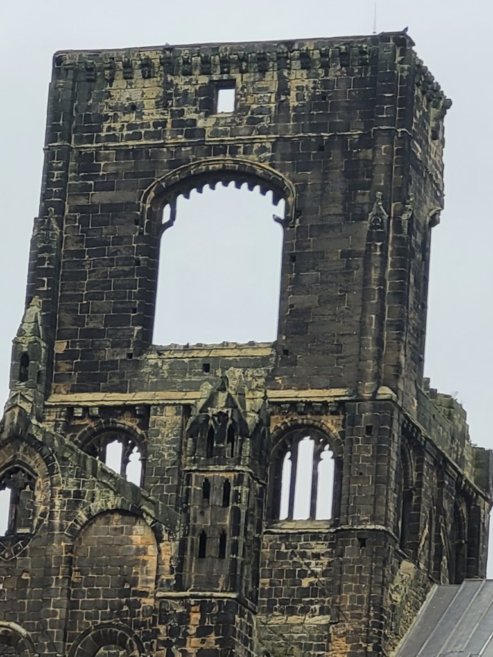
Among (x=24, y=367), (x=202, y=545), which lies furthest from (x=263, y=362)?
(x=202, y=545)

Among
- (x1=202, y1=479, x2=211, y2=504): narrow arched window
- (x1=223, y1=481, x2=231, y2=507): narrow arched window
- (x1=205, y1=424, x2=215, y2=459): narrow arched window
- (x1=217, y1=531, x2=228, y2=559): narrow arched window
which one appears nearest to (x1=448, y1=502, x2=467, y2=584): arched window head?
(x1=205, y1=424, x2=215, y2=459): narrow arched window

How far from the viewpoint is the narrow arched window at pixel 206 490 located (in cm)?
10519

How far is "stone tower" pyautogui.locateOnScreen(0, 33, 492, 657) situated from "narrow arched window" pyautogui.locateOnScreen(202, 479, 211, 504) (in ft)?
2.21

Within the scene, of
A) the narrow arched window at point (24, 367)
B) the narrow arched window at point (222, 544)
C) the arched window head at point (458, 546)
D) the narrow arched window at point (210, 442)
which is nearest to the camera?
the narrow arched window at point (222, 544)

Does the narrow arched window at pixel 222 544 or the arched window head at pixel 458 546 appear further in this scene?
the arched window head at pixel 458 546

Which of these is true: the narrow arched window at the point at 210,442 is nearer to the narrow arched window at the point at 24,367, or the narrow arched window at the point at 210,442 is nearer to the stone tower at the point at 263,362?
the stone tower at the point at 263,362

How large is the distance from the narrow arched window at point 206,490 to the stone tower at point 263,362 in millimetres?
672

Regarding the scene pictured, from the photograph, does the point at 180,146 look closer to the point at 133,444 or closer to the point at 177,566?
the point at 133,444

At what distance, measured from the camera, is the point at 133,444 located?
374 feet

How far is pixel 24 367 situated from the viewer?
365 ft

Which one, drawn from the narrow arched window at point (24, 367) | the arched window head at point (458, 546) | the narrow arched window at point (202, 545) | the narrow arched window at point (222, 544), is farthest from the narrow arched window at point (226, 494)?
Result: the arched window head at point (458, 546)

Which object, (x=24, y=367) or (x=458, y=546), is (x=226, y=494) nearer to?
(x=24, y=367)

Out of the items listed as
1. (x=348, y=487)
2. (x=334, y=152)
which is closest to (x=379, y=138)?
(x=334, y=152)

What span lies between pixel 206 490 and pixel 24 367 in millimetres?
7926
